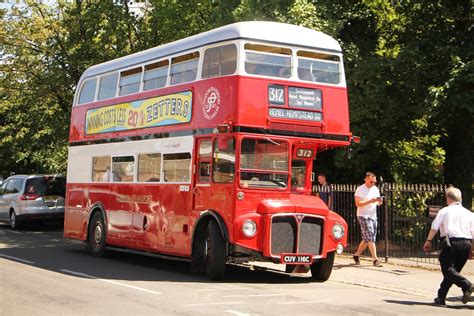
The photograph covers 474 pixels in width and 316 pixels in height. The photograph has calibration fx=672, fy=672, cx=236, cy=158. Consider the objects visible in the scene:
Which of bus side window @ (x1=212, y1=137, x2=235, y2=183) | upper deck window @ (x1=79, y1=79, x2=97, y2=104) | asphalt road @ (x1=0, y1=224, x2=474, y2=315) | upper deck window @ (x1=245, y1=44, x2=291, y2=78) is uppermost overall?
upper deck window @ (x1=79, y1=79, x2=97, y2=104)

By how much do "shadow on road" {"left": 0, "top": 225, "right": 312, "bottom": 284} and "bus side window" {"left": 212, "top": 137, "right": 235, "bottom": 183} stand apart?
184 cm

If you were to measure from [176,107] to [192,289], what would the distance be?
4127 mm

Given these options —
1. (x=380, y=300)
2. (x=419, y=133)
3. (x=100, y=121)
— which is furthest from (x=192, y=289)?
(x=419, y=133)

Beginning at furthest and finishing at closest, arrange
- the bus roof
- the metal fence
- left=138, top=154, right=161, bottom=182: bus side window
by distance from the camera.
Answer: the metal fence
left=138, top=154, right=161, bottom=182: bus side window
the bus roof

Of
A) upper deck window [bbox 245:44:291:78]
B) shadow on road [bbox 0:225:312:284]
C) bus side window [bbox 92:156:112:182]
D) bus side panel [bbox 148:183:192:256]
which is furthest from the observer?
bus side window [bbox 92:156:112:182]

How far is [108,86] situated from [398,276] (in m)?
8.22

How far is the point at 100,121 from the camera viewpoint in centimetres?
1653

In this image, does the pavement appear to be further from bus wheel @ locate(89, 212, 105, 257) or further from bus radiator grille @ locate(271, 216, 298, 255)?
bus wheel @ locate(89, 212, 105, 257)

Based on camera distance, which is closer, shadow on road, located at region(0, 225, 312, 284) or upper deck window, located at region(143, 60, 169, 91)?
shadow on road, located at region(0, 225, 312, 284)

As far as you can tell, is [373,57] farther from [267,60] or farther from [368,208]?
[267,60]

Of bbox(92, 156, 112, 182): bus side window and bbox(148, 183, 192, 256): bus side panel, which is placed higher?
bbox(92, 156, 112, 182): bus side window

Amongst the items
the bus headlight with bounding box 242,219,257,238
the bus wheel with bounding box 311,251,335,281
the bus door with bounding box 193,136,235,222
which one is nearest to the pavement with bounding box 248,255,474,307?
the bus wheel with bounding box 311,251,335,281

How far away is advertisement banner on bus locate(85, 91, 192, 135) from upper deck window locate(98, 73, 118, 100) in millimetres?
335

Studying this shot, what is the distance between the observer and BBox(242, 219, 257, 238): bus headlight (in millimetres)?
11297
